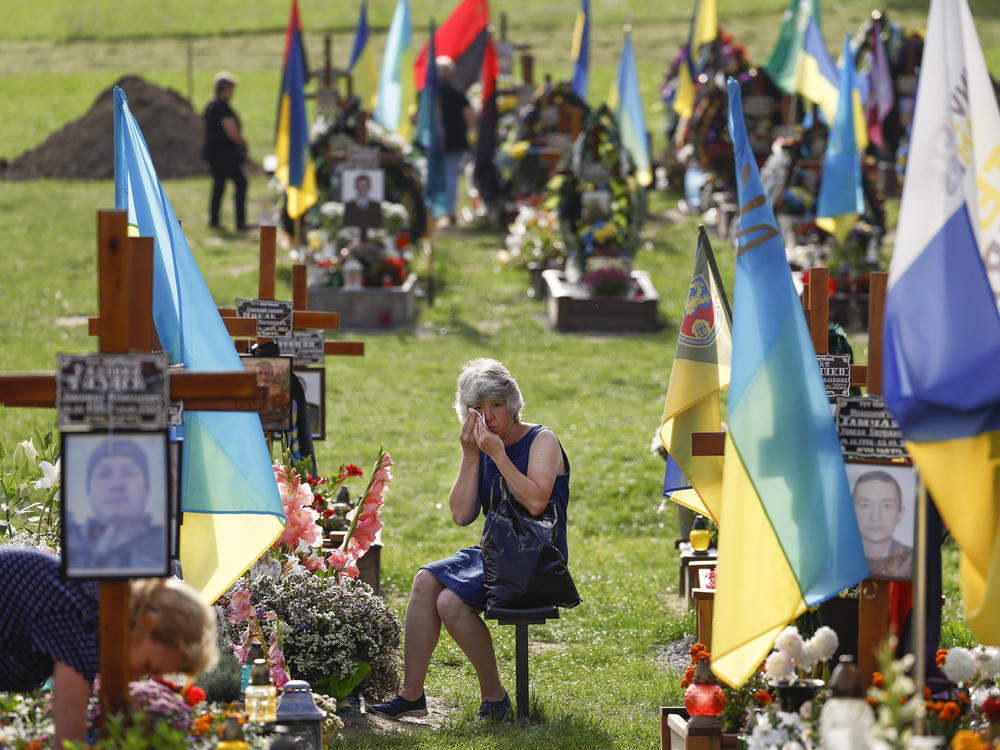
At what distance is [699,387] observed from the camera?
18.2ft

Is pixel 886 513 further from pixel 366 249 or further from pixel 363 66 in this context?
pixel 363 66

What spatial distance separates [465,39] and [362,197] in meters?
6.67

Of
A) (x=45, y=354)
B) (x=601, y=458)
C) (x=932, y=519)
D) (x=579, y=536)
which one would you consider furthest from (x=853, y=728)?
(x=45, y=354)

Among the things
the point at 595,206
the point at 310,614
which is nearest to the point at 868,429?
the point at 310,614

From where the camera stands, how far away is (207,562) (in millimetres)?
5016

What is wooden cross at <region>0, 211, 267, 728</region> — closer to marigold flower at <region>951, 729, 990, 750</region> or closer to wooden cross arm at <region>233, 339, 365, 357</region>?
marigold flower at <region>951, 729, 990, 750</region>

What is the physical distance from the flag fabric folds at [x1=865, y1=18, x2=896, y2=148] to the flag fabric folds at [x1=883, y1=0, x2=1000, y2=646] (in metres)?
17.0

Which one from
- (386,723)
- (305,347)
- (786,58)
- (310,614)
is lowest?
(386,723)

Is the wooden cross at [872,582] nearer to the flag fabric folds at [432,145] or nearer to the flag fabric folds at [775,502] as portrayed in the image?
the flag fabric folds at [775,502]

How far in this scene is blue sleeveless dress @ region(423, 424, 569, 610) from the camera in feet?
Answer: 18.9

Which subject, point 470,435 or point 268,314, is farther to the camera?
point 268,314

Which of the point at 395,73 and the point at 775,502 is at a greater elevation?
the point at 395,73

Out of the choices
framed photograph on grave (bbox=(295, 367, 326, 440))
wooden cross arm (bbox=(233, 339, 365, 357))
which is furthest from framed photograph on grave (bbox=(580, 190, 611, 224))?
framed photograph on grave (bbox=(295, 367, 326, 440))

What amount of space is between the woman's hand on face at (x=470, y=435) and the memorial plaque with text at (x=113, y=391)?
2028mm
